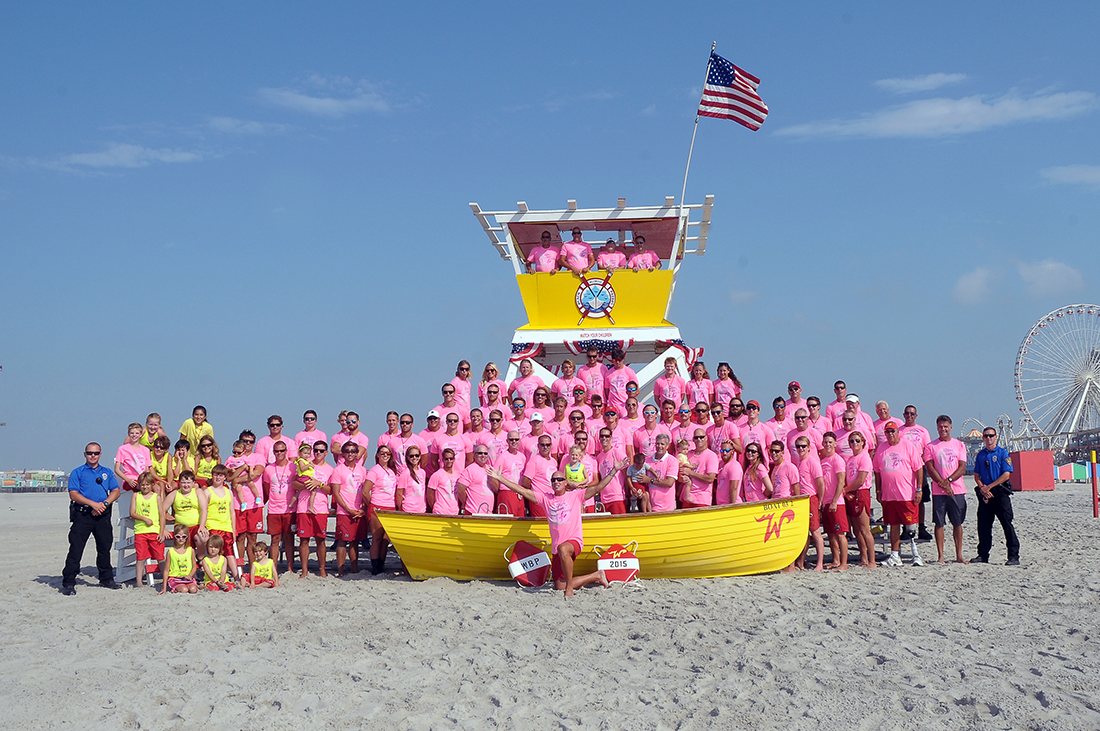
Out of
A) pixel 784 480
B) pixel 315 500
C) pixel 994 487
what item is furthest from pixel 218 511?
pixel 994 487

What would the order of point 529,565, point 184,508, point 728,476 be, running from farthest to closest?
1. point 728,476
2. point 184,508
3. point 529,565

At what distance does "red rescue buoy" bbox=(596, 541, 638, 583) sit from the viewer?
370 inches

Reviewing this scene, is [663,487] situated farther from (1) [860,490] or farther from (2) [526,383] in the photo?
(2) [526,383]

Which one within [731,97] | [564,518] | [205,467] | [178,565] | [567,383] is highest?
[731,97]

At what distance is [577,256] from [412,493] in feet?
15.6

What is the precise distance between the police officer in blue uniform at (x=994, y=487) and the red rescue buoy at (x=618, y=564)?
14.1 ft

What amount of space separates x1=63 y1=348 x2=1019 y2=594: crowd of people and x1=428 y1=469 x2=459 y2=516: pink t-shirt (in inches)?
0.7

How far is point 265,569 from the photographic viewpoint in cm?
982

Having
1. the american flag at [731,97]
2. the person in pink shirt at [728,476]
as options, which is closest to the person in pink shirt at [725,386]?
the person in pink shirt at [728,476]

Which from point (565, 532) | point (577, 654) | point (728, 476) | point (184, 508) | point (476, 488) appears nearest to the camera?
point (577, 654)

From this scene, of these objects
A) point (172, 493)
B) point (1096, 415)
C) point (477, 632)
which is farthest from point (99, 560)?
point (1096, 415)

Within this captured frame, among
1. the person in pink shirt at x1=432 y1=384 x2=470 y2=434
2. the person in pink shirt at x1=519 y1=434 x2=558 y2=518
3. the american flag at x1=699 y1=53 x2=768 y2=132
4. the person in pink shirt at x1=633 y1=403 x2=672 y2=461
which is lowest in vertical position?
the person in pink shirt at x1=519 y1=434 x2=558 y2=518

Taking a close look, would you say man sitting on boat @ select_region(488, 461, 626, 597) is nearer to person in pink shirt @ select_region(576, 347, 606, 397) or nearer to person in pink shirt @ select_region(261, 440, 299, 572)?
person in pink shirt @ select_region(576, 347, 606, 397)

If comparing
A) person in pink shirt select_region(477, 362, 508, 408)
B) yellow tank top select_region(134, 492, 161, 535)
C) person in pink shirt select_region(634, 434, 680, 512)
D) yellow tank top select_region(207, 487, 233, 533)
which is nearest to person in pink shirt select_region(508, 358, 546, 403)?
person in pink shirt select_region(477, 362, 508, 408)
